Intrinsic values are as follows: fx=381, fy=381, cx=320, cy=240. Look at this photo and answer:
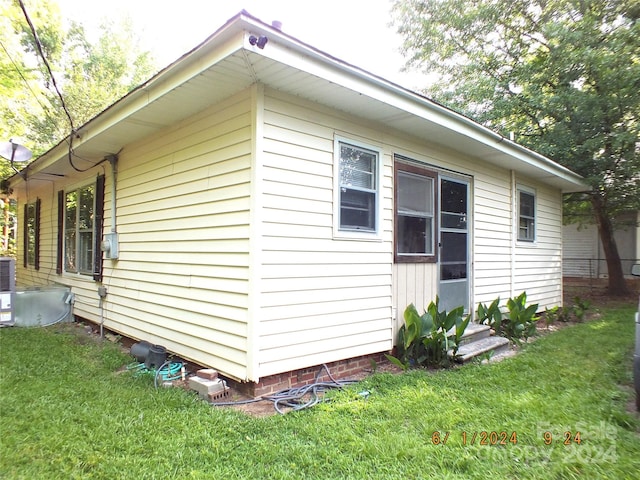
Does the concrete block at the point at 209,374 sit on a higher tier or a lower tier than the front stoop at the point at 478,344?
higher

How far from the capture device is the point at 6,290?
607 cm

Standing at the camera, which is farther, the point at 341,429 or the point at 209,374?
the point at 209,374

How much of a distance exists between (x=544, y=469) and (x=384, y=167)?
10.4 feet

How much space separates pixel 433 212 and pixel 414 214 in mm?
449

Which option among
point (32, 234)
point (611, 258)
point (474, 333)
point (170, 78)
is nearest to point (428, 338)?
point (474, 333)

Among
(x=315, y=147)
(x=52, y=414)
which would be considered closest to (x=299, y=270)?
(x=315, y=147)

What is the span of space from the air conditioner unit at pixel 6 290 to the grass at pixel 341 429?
2528 millimetres

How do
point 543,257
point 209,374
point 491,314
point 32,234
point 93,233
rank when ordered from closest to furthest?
point 209,374
point 491,314
point 93,233
point 543,257
point 32,234

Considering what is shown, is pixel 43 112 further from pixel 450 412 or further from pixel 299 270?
pixel 450 412

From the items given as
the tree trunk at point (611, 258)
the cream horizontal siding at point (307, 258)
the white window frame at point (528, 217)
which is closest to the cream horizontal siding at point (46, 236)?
the cream horizontal siding at point (307, 258)

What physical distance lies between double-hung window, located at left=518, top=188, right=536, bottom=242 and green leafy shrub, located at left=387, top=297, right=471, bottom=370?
12.8 feet

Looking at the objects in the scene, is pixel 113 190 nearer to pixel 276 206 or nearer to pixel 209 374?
pixel 276 206

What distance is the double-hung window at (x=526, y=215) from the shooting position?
7406mm

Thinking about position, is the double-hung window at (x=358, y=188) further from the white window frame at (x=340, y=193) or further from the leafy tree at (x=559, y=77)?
the leafy tree at (x=559, y=77)
